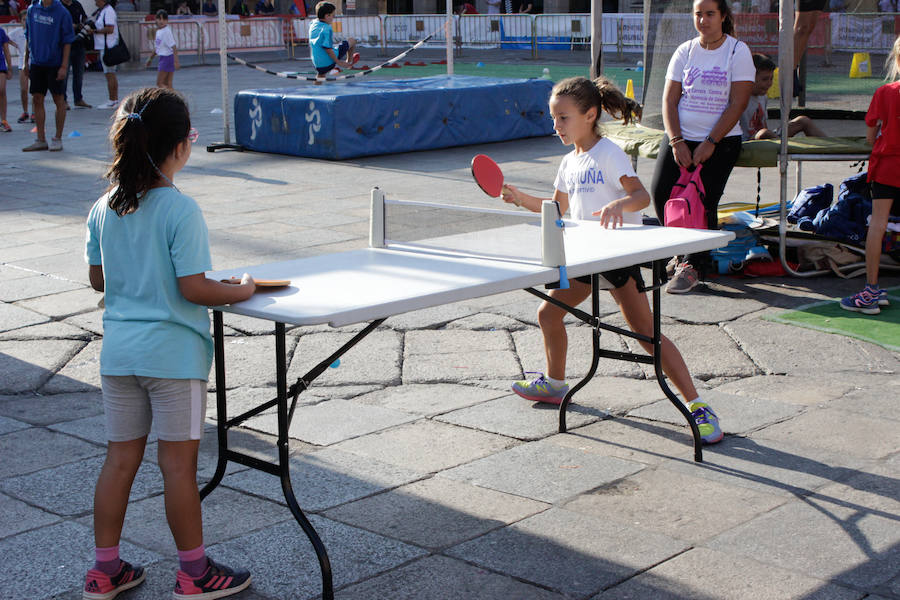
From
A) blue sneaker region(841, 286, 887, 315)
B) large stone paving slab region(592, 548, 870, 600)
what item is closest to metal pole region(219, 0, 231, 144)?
blue sneaker region(841, 286, 887, 315)

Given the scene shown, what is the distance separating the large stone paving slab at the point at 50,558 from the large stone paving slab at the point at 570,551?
1.05 metres

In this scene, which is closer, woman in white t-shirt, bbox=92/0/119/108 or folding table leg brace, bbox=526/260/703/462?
folding table leg brace, bbox=526/260/703/462

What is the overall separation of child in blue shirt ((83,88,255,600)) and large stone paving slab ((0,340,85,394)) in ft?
7.44

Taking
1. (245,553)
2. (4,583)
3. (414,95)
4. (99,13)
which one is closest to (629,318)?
(245,553)

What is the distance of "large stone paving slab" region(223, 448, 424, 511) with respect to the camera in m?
3.68

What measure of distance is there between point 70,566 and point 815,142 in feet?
18.0

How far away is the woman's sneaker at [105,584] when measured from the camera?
2924mm

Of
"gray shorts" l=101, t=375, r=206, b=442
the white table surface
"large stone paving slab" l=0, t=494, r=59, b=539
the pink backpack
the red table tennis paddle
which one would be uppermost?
the red table tennis paddle

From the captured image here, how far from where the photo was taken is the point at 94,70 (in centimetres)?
2716

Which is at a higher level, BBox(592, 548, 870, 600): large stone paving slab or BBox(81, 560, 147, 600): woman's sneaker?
BBox(81, 560, 147, 600): woman's sneaker

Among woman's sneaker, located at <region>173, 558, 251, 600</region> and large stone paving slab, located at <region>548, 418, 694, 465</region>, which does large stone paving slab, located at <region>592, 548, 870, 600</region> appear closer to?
large stone paving slab, located at <region>548, 418, 694, 465</region>

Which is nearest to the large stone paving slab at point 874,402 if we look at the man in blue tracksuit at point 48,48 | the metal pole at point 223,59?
the metal pole at point 223,59

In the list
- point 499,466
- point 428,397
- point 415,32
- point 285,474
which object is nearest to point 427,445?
point 499,466

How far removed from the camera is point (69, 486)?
12.4 ft
